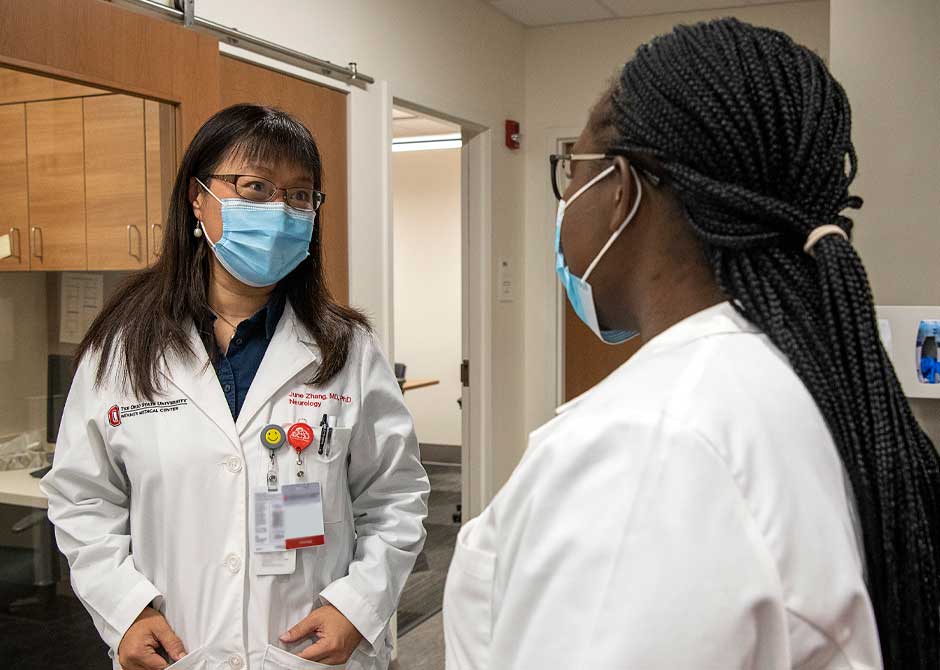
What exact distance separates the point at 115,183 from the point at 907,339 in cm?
173

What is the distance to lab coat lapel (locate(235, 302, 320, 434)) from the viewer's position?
4.66ft

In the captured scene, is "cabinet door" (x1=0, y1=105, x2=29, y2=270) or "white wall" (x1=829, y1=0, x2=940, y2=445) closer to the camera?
"white wall" (x1=829, y1=0, x2=940, y2=445)

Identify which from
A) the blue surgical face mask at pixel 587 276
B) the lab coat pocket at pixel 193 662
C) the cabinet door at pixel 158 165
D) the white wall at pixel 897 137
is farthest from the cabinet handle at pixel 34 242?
the white wall at pixel 897 137

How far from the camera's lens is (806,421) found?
2.22 feet

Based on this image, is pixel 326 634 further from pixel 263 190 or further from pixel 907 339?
pixel 907 339

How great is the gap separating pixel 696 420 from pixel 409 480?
3.25 feet

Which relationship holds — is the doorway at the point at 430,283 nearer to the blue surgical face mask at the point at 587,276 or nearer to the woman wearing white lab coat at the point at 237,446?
the woman wearing white lab coat at the point at 237,446

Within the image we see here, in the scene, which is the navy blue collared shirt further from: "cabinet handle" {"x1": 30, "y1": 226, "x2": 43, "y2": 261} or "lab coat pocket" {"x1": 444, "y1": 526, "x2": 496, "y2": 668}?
"lab coat pocket" {"x1": 444, "y1": 526, "x2": 496, "y2": 668}

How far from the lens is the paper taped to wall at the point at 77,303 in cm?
194

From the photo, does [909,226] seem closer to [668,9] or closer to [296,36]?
[296,36]

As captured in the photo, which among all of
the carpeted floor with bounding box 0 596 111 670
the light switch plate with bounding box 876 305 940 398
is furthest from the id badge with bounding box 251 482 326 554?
the light switch plate with bounding box 876 305 940 398

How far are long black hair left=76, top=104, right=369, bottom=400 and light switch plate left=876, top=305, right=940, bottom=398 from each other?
1.01 m

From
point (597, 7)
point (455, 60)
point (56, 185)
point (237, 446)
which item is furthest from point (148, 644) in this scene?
point (597, 7)

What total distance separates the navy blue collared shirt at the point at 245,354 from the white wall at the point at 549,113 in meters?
2.88
